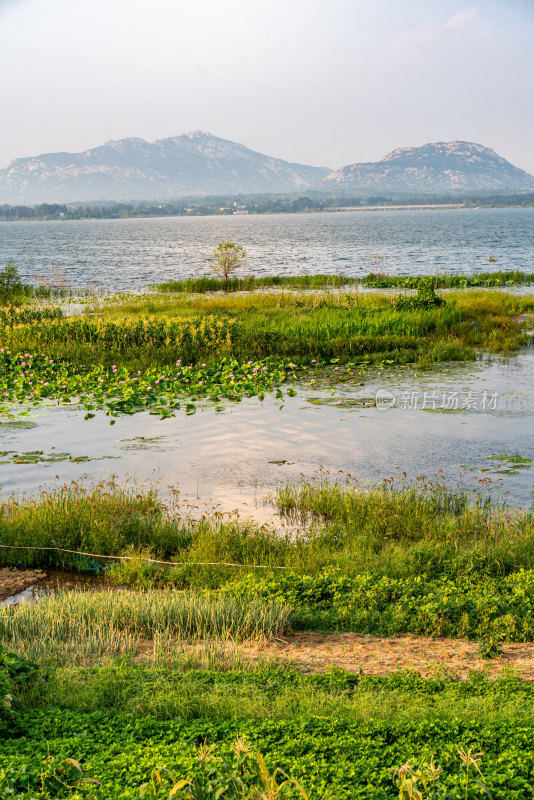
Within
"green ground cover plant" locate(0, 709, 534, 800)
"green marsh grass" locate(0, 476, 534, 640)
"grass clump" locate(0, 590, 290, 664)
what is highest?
"green ground cover plant" locate(0, 709, 534, 800)

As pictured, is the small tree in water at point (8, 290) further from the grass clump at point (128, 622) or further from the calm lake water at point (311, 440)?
the grass clump at point (128, 622)

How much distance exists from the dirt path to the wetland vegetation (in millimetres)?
93

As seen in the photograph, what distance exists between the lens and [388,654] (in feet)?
19.6

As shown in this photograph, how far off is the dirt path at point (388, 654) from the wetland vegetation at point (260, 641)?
9cm

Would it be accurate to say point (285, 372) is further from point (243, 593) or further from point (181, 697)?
point (181, 697)

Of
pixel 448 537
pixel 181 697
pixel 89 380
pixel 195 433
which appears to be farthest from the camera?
pixel 89 380

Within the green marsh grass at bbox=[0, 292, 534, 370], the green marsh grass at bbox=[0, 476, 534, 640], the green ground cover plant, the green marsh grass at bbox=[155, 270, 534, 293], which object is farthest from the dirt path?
the green marsh grass at bbox=[155, 270, 534, 293]

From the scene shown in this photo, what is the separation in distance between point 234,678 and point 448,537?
4396 millimetres

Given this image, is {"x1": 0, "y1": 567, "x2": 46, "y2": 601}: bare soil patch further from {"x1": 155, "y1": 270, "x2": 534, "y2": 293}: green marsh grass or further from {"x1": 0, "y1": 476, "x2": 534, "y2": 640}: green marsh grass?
{"x1": 155, "y1": 270, "x2": 534, "y2": 293}: green marsh grass

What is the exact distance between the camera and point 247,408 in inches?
663

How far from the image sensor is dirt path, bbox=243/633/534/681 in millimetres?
5594

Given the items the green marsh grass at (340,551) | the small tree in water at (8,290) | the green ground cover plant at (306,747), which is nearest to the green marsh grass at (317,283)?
the small tree in water at (8,290)

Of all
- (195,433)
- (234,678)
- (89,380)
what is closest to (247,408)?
(195,433)

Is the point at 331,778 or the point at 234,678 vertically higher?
the point at 331,778
